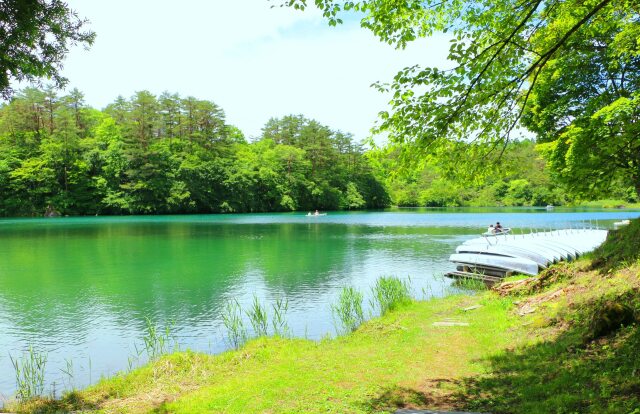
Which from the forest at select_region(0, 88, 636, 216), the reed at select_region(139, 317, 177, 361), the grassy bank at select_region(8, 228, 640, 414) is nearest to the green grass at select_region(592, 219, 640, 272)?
the grassy bank at select_region(8, 228, 640, 414)

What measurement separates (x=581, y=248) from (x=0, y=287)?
29.4 meters

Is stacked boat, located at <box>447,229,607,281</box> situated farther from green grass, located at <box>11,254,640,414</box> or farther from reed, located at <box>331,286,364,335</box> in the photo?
green grass, located at <box>11,254,640,414</box>

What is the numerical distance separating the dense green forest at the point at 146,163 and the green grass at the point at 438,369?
79760mm

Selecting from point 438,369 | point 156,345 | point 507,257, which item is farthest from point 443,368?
point 507,257

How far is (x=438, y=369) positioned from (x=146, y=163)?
284 feet

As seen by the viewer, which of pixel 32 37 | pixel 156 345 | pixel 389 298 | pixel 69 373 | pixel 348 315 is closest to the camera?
pixel 32 37

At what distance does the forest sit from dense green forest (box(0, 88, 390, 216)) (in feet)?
0.62

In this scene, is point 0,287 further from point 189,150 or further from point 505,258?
point 189,150

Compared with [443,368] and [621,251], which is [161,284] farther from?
[621,251]

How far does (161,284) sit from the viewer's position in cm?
2189

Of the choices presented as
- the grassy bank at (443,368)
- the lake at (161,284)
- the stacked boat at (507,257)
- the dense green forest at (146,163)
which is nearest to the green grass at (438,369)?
the grassy bank at (443,368)

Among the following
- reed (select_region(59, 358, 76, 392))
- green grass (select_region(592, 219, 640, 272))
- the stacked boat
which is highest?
green grass (select_region(592, 219, 640, 272))

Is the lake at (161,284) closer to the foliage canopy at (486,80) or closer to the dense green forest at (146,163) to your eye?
the foliage canopy at (486,80)

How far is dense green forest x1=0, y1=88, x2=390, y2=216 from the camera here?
78.9 m
